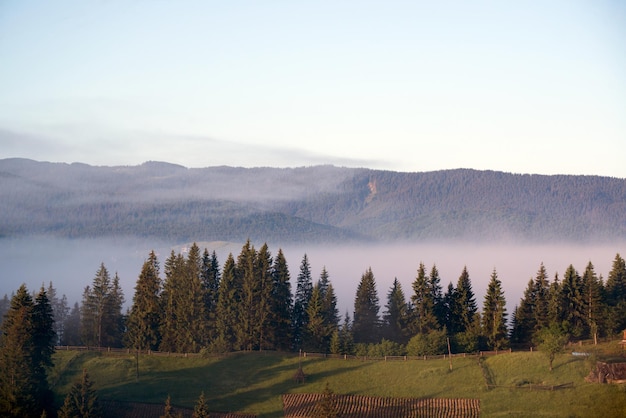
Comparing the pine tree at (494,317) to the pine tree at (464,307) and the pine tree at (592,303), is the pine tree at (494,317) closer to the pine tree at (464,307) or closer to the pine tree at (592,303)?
the pine tree at (464,307)

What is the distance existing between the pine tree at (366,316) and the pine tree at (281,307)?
10.3m

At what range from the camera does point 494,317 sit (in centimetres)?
11181

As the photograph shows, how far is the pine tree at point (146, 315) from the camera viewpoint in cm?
10781

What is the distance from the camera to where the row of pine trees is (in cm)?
11012

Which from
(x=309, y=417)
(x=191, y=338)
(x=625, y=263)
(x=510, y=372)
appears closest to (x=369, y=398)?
(x=309, y=417)

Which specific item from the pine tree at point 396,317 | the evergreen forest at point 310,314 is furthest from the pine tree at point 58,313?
the pine tree at point 396,317

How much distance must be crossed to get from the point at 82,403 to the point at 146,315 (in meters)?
21.8

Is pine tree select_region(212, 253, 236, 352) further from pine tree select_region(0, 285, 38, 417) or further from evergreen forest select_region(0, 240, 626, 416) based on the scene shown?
pine tree select_region(0, 285, 38, 417)

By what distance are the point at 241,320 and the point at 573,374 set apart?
4486cm

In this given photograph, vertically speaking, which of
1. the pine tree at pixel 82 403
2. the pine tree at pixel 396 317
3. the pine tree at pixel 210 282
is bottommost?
the pine tree at pixel 82 403

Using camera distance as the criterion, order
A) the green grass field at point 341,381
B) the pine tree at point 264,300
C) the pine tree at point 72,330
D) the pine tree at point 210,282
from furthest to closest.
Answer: the pine tree at point 72,330, the pine tree at point 210,282, the pine tree at point 264,300, the green grass field at point 341,381

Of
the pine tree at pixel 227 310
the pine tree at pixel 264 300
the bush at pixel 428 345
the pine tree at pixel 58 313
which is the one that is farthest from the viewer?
the pine tree at pixel 58 313

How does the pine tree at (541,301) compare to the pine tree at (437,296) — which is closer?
the pine tree at (541,301)

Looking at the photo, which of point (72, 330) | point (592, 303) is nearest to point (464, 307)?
point (592, 303)
